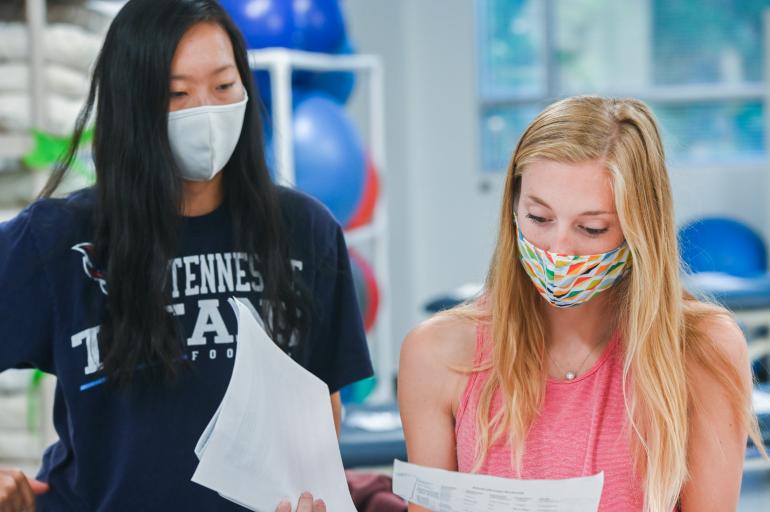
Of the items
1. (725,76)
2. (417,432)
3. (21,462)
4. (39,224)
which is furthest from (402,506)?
(725,76)

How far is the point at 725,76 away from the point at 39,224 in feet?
16.5

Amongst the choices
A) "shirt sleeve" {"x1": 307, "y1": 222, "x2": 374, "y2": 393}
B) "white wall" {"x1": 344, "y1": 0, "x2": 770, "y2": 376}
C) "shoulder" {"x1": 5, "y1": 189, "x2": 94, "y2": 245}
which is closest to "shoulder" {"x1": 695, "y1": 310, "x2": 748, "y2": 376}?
"shirt sleeve" {"x1": 307, "y1": 222, "x2": 374, "y2": 393}

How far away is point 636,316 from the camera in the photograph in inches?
54.5

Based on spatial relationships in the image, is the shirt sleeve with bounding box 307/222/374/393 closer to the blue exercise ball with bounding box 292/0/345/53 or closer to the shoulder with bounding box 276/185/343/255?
the shoulder with bounding box 276/185/343/255

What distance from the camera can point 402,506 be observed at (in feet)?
5.40

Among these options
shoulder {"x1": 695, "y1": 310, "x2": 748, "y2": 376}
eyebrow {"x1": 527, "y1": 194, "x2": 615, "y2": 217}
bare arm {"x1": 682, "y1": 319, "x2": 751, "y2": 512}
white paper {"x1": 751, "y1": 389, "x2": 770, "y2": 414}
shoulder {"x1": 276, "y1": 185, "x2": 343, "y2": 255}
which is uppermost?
eyebrow {"x1": 527, "y1": 194, "x2": 615, "y2": 217}

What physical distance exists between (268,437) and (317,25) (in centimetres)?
267

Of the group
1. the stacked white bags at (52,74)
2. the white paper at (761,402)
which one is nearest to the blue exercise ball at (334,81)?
the stacked white bags at (52,74)

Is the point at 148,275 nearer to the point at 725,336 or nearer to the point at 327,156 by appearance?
the point at 725,336

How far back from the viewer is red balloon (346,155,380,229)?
3854 millimetres

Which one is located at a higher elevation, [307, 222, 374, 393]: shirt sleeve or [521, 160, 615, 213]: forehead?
[521, 160, 615, 213]: forehead

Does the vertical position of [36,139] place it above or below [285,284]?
above

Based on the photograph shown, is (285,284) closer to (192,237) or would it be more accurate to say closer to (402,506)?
(192,237)

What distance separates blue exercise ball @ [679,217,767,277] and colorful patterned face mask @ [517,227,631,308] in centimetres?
383
